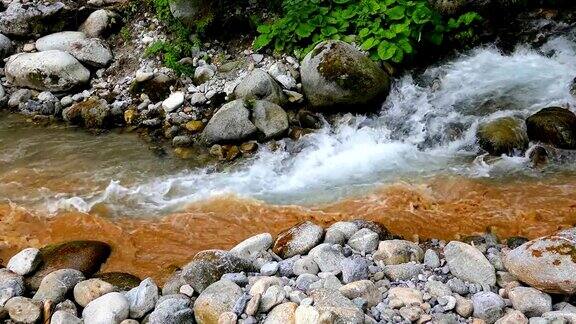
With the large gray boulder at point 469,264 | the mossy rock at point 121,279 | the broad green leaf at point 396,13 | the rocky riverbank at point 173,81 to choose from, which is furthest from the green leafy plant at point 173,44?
the large gray boulder at point 469,264

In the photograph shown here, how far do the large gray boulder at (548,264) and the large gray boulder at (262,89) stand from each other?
173 inches

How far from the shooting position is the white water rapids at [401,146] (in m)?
6.90

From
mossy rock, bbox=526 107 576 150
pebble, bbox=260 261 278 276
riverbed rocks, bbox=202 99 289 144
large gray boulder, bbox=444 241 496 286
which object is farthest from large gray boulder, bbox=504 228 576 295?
riverbed rocks, bbox=202 99 289 144

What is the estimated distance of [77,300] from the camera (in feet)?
16.4

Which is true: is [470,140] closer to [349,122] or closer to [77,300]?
[349,122]

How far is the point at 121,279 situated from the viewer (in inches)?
212

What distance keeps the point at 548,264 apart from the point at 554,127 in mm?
3160

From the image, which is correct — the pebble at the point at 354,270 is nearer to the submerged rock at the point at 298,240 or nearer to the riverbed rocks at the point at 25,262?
the submerged rock at the point at 298,240

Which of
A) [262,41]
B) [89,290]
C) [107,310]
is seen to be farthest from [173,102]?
[107,310]

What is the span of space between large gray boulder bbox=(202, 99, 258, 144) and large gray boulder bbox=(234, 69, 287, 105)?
11.8 inches

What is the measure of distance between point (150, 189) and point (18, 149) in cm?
255

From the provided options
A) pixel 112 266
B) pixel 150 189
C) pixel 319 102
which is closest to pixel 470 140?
pixel 319 102

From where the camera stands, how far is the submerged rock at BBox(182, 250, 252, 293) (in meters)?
4.91

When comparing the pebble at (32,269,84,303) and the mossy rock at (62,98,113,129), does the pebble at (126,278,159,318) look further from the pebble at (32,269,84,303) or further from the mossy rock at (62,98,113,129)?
the mossy rock at (62,98,113,129)
